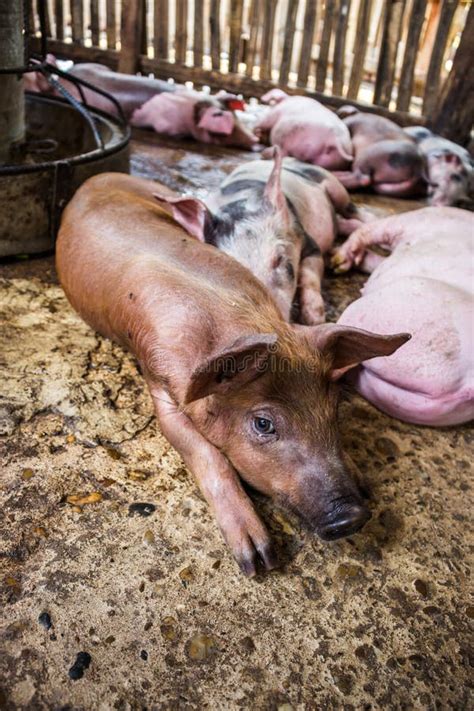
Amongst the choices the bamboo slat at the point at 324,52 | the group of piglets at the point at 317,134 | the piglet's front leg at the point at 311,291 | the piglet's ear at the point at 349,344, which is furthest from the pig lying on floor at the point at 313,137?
the piglet's ear at the point at 349,344

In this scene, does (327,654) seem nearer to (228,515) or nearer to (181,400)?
(228,515)

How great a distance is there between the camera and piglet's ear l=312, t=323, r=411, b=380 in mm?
2026

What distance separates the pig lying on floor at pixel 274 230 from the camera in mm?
3260

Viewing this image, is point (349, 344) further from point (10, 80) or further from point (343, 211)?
point (343, 211)

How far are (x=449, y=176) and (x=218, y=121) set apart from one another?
8.43 ft

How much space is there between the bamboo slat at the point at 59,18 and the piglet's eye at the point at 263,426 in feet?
29.1

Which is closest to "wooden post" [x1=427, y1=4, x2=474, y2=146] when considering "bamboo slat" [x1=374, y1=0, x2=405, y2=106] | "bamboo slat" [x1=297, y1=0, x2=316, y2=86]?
"bamboo slat" [x1=374, y1=0, x2=405, y2=106]

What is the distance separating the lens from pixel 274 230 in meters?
3.48

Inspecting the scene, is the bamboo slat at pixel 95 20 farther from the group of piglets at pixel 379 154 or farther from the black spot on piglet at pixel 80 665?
the black spot on piglet at pixel 80 665

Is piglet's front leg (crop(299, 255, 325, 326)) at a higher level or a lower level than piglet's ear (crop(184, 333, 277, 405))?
lower

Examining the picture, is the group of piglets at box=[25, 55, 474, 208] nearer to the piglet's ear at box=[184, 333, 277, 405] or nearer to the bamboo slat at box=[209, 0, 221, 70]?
the bamboo slat at box=[209, 0, 221, 70]

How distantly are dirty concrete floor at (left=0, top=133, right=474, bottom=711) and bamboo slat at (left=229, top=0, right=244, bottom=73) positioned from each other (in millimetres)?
7291

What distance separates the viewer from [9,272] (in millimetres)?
3545

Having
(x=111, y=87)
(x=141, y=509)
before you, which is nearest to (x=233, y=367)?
(x=141, y=509)
